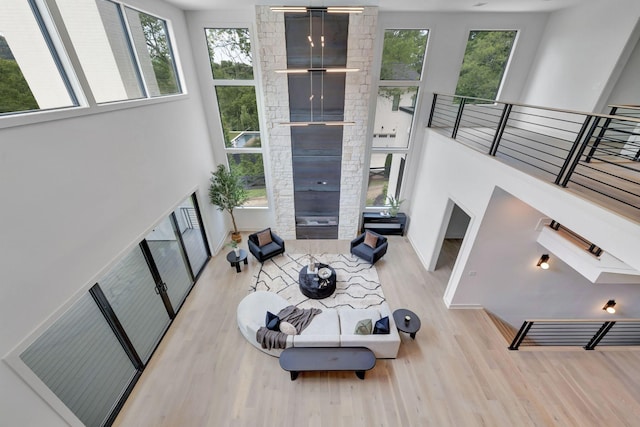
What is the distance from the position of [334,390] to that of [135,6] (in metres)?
7.17

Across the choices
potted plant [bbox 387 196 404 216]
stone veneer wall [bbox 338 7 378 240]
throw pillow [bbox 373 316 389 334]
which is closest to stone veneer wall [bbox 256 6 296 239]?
stone veneer wall [bbox 338 7 378 240]

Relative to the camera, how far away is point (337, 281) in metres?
6.34

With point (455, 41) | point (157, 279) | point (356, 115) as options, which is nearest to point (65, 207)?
point (157, 279)

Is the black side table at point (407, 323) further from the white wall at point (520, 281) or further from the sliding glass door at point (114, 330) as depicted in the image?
the sliding glass door at point (114, 330)

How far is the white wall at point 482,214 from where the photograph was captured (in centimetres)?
272

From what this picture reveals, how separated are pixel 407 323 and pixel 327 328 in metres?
1.57

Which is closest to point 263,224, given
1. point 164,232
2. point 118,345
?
point 164,232

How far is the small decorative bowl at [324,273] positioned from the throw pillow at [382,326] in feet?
5.59

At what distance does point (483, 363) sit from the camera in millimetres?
4504

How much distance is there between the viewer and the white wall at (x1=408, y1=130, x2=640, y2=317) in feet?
8.94

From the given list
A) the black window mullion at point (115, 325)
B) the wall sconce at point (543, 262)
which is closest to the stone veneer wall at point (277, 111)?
the black window mullion at point (115, 325)

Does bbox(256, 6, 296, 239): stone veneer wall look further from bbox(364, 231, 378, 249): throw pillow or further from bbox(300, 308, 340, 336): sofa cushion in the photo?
bbox(300, 308, 340, 336): sofa cushion

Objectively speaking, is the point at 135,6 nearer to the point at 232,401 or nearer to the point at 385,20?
the point at 385,20

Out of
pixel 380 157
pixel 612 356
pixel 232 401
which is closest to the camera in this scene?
pixel 232 401
